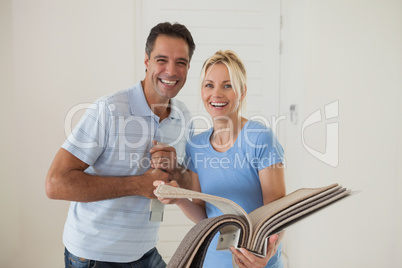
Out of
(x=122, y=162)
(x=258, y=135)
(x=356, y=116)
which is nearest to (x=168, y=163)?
(x=122, y=162)

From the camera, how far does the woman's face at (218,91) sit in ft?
2.96

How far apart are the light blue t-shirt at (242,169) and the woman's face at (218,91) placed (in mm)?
69

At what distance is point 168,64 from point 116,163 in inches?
12.3

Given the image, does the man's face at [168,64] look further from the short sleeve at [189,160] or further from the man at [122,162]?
the short sleeve at [189,160]

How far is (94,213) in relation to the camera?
3.46 ft

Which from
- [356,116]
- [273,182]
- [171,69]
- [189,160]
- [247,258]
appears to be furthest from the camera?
[356,116]

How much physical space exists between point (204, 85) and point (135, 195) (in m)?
0.36

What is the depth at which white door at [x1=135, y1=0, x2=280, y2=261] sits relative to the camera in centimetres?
209

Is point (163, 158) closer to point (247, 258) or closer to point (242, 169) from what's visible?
point (242, 169)

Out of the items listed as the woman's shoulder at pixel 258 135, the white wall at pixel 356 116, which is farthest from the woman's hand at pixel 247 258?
the white wall at pixel 356 116

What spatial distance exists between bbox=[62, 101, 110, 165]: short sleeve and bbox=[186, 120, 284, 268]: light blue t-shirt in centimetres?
29

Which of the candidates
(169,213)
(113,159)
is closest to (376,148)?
(169,213)

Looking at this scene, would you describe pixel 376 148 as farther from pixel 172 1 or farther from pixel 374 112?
pixel 172 1

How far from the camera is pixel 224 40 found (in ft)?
7.04
